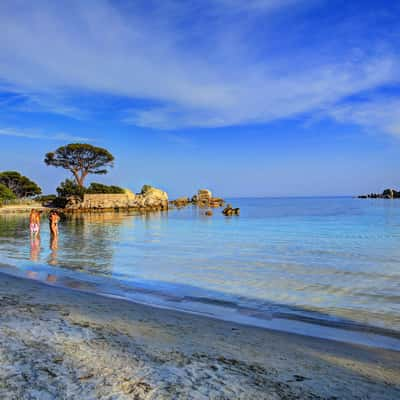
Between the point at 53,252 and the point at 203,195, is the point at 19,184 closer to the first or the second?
the point at 203,195

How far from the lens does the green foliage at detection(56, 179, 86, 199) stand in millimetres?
73125

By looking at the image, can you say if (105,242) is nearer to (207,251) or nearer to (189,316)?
(207,251)

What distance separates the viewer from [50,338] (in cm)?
452

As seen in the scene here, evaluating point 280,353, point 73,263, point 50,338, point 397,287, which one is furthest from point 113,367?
point 73,263

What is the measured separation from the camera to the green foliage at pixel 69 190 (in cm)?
7312

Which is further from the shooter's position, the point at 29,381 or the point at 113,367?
the point at 113,367

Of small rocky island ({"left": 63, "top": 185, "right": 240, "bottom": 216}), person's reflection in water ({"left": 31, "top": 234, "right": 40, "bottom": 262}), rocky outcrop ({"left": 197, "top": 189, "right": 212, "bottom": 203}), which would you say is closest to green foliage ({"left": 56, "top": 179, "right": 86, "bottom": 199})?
small rocky island ({"left": 63, "top": 185, "right": 240, "bottom": 216})

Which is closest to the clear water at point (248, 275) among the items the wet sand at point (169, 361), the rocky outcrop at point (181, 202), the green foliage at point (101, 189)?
the wet sand at point (169, 361)

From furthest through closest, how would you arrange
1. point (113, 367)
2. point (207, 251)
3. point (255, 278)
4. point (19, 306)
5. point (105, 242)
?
point (105, 242) → point (207, 251) → point (255, 278) → point (19, 306) → point (113, 367)

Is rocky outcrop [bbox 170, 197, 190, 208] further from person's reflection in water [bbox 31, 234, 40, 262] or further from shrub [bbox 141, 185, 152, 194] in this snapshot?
person's reflection in water [bbox 31, 234, 40, 262]

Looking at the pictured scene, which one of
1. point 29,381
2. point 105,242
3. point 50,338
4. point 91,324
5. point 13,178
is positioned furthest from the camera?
point 13,178

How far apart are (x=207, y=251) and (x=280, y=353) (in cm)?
1325

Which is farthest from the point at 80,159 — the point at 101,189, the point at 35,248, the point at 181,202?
the point at 35,248

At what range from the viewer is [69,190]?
241 feet
